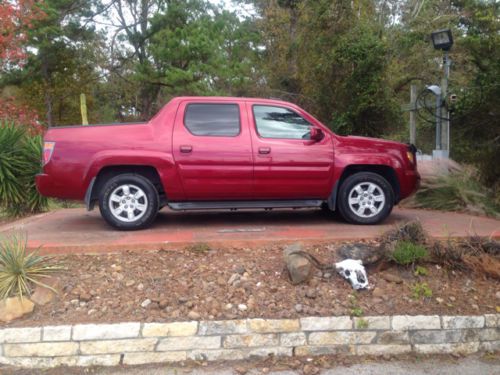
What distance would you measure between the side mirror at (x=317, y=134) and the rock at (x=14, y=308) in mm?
3663

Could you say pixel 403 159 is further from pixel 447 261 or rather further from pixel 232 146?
pixel 232 146

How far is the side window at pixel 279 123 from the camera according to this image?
19.7 ft

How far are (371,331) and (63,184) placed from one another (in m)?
3.85

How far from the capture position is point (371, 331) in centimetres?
404

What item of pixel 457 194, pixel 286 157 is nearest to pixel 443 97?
pixel 457 194

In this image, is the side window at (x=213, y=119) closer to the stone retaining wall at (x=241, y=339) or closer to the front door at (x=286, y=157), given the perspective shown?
the front door at (x=286, y=157)

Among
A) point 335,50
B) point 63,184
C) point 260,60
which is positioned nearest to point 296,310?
point 63,184

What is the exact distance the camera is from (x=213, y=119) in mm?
5953

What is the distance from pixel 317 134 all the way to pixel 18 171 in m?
5.05

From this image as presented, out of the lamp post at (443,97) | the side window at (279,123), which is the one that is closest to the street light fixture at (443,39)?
the lamp post at (443,97)

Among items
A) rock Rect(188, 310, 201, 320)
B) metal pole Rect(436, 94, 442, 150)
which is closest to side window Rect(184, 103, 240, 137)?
rock Rect(188, 310, 201, 320)

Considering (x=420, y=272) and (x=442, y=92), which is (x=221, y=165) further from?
(x=442, y=92)

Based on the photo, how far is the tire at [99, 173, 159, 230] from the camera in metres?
5.68

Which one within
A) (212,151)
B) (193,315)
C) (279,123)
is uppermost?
(279,123)
